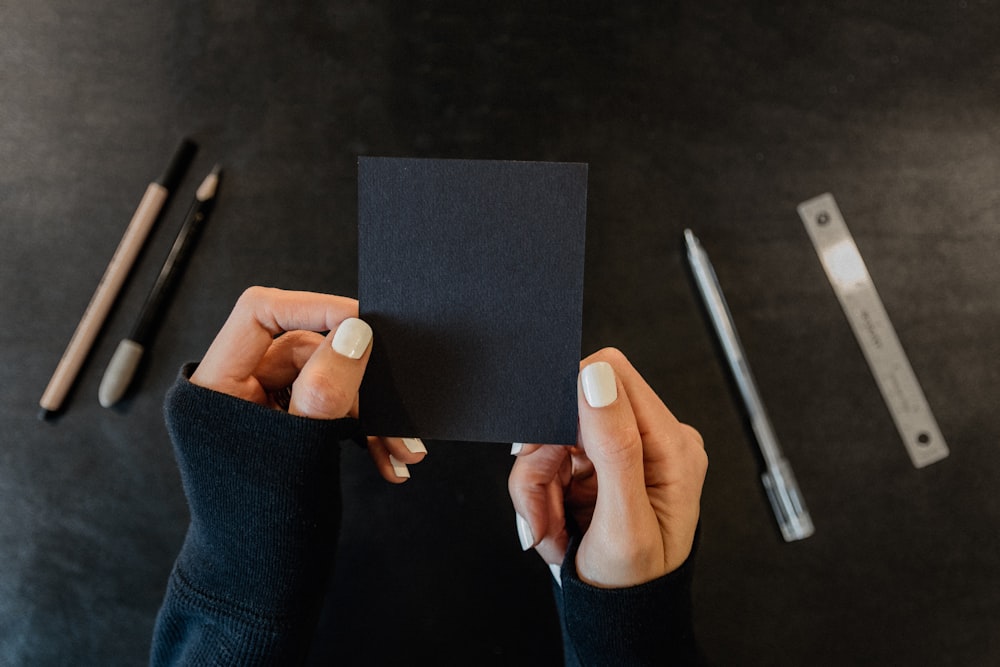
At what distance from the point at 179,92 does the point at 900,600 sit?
2.76 ft

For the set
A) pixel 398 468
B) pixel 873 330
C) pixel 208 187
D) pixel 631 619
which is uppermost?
pixel 208 187

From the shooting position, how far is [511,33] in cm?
59

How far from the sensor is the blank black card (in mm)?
364

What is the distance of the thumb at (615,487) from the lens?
0.37m

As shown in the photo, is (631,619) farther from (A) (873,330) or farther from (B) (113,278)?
(B) (113,278)

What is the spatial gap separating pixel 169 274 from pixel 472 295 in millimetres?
353

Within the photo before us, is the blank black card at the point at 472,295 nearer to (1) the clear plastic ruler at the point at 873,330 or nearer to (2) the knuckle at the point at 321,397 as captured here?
(2) the knuckle at the point at 321,397

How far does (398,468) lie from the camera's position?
19.7 inches

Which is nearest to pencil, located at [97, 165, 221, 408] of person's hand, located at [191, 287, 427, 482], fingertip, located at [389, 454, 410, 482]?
person's hand, located at [191, 287, 427, 482]

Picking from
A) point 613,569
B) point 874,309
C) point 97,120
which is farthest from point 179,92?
point 874,309

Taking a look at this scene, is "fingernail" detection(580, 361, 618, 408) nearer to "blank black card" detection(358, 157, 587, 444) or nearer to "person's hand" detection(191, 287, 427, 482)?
"blank black card" detection(358, 157, 587, 444)

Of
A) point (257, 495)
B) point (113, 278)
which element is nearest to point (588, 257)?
point (257, 495)

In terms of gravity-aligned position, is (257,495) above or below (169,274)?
below

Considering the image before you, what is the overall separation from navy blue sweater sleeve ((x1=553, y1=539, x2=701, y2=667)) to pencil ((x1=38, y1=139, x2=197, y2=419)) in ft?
1.60
